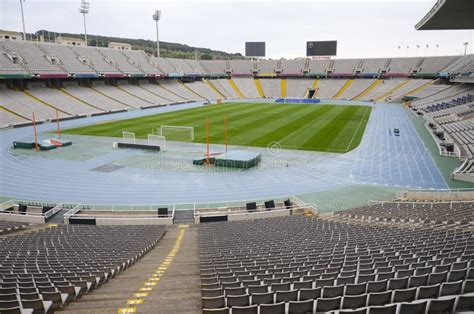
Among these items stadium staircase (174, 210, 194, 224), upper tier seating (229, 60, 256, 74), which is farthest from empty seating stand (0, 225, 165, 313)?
upper tier seating (229, 60, 256, 74)

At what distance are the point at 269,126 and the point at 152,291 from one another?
37.9 meters

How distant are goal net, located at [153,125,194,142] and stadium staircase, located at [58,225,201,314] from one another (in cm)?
2608

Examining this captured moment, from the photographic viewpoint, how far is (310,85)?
90000 mm

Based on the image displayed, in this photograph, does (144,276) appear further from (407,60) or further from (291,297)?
(407,60)

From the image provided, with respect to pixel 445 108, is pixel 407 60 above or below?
above

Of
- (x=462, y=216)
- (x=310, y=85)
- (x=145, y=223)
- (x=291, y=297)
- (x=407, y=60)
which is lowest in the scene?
(x=145, y=223)

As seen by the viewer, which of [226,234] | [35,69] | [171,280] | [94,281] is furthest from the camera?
[35,69]

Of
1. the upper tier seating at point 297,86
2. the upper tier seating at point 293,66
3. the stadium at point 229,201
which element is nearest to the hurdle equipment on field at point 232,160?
the stadium at point 229,201

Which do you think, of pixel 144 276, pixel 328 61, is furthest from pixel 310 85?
pixel 144 276

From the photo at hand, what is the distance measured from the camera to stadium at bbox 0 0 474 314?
642 centimetres

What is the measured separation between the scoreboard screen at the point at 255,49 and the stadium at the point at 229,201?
45539mm

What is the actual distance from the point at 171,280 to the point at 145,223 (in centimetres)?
958

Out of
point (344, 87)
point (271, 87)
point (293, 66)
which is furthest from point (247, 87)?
point (344, 87)

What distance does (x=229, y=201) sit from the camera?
20.7 meters
